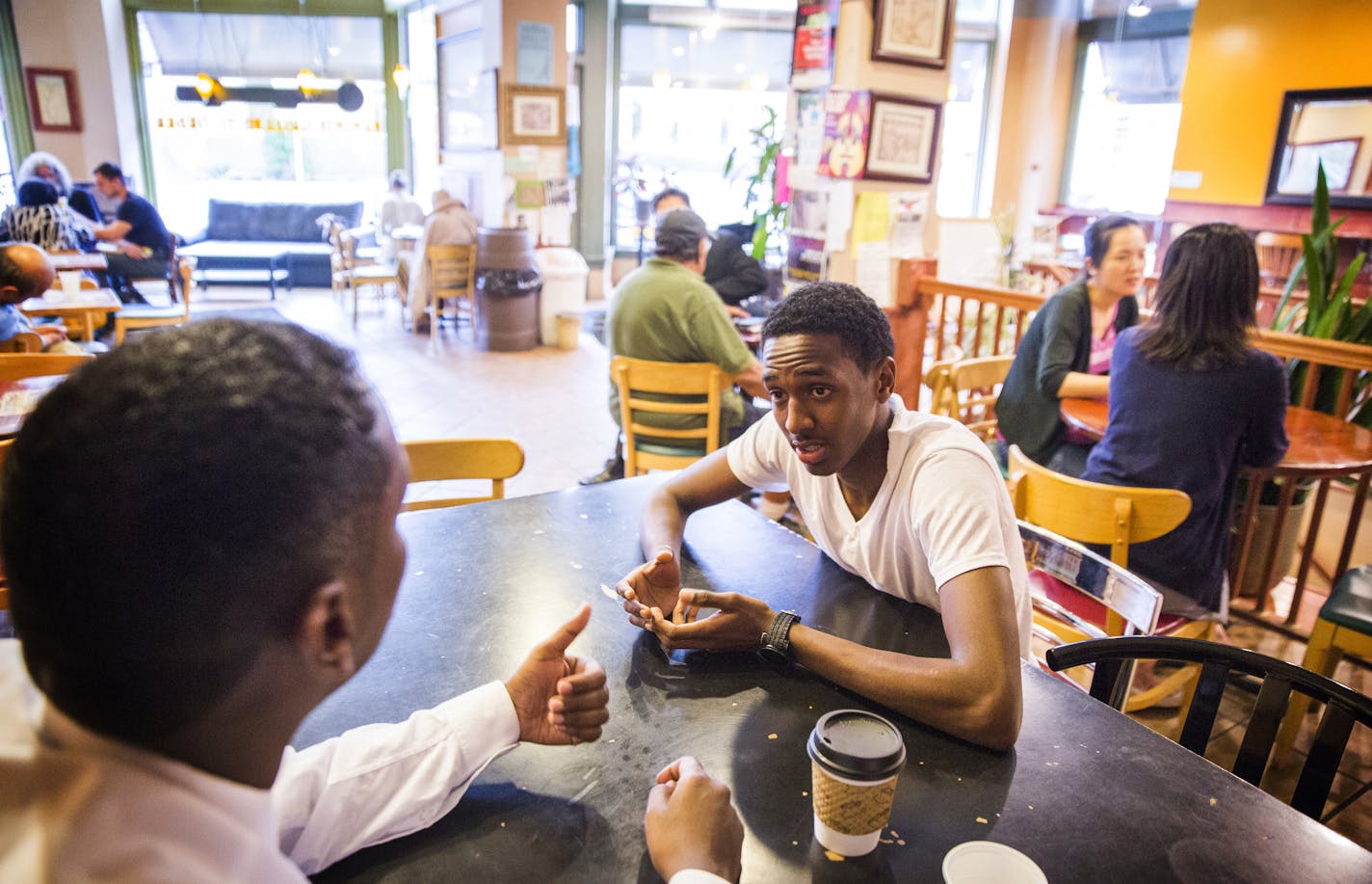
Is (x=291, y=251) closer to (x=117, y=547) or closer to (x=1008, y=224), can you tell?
(x=1008, y=224)

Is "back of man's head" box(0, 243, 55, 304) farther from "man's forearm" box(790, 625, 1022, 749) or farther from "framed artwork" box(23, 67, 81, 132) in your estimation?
"framed artwork" box(23, 67, 81, 132)

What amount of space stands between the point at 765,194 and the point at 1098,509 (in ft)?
16.6

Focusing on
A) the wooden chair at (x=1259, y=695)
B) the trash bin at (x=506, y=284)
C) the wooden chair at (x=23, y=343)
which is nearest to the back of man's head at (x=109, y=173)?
the trash bin at (x=506, y=284)

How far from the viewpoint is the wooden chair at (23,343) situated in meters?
3.56

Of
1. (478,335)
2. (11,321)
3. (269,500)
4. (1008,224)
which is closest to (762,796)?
(269,500)

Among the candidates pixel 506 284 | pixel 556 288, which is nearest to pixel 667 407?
pixel 506 284

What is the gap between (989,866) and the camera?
79cm

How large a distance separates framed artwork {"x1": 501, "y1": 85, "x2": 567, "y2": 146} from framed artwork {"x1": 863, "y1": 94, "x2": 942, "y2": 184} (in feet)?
16.0

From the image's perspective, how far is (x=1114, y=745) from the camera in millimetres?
1041

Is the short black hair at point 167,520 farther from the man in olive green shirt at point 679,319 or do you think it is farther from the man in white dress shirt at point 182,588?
the man in olive green shirt at point 679,319

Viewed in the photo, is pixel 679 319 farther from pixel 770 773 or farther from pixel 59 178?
pixel 59 178

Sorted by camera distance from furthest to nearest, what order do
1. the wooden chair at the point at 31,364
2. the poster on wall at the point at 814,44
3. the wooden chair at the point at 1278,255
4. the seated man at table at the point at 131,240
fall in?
the wooden chair at the point at 1278,255
the seated man at table at the point at 131,240
the poster on wall at the point at 814,44
the wooden chair at the point at 31,364

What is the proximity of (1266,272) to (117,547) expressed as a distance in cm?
900

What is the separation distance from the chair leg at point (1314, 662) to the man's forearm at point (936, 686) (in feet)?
5.15
